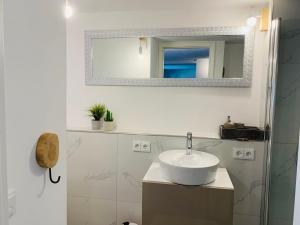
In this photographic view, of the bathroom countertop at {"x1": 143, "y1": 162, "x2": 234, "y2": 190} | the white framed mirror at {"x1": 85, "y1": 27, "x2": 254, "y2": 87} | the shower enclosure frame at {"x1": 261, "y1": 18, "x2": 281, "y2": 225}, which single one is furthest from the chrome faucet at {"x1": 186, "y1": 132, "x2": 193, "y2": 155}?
the shower enclosure frame at {"x1": 261, "y1": 18, "x2": 281, "y2": 225}

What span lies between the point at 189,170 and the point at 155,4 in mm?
1368

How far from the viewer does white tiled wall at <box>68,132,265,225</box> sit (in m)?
2.12

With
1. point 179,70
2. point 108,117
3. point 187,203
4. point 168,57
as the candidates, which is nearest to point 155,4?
point 168,57

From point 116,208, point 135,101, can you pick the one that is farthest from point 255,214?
point 135,101

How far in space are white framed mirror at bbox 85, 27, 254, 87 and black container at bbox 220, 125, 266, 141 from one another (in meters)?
0.38

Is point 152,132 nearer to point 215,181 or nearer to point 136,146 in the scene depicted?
point 136,146

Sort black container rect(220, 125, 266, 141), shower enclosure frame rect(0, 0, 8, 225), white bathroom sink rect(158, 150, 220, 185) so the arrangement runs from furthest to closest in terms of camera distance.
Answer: black container rect(220, 125, 266, 141) < white bathroom sink rect(158, 150, 220, 185) < shower enclosure frame rect(0, 0, 8, 225)

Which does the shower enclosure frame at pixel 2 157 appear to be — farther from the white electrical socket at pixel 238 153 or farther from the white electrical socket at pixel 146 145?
the white electrical socket at pixel 238 153

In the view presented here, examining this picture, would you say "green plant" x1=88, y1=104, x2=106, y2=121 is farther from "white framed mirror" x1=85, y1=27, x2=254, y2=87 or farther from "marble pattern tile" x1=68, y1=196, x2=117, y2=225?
"marble pattern tile" x1=68, y1=196, x2=117, y2=225

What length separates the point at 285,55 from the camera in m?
1.94

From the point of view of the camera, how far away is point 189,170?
1730 millimetres

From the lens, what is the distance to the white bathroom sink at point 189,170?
1.73 metres

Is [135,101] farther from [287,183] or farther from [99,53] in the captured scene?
[287,183]

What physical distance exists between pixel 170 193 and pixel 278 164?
2.88ft
